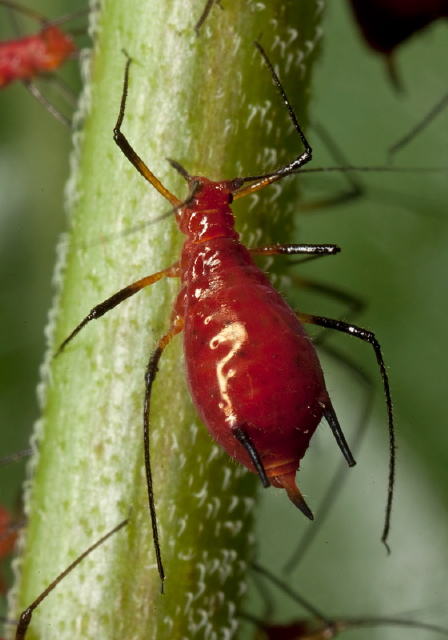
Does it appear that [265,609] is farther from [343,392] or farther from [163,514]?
[163,514]

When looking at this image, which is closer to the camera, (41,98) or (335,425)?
(335,425)

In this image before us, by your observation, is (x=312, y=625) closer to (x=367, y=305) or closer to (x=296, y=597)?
(x=296, y=597)

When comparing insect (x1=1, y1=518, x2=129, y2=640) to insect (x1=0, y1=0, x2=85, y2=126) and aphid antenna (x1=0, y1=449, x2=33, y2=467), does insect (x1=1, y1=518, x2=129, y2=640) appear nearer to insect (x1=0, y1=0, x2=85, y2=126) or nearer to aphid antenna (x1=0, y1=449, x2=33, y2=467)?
aphid antenna (x1=0, y1=449, x2=33, y2=467)

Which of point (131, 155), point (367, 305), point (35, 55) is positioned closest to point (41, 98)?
point (35, 55)

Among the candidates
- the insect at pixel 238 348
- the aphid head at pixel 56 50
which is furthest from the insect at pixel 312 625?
the aphid head at pixel 56 50

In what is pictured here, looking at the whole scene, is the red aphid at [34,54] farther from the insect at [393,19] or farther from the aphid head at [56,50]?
the insect at [393,19]

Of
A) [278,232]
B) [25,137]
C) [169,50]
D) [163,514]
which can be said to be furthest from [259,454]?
[25,137]
